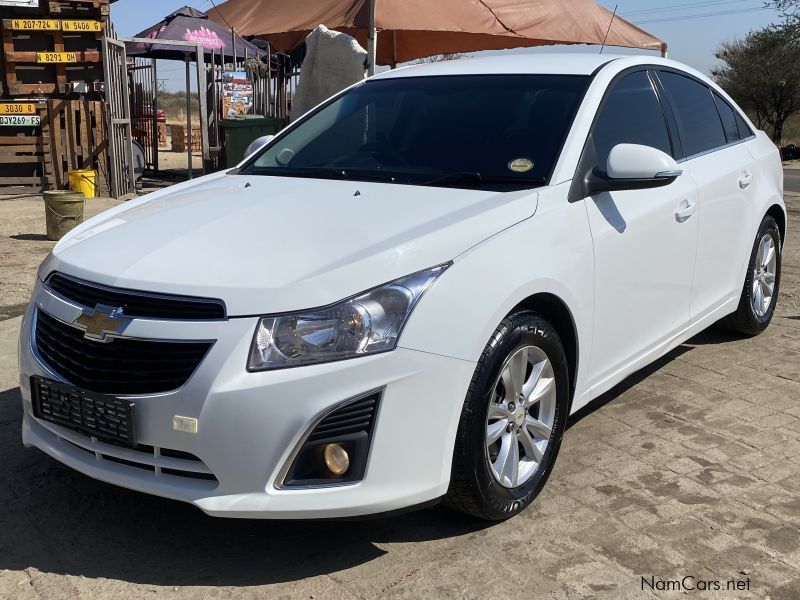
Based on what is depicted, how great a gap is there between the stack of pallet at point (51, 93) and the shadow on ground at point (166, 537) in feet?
34.1

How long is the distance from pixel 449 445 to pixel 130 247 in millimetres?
1294

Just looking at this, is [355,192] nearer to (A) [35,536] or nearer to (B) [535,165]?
(B) [535,165]

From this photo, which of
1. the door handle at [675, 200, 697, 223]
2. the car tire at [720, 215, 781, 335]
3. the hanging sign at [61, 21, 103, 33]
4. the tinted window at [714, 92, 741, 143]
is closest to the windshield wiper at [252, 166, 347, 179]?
the door handle at [675, 200, 697, 223]

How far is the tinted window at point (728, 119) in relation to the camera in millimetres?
4910

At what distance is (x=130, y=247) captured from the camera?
2955 mm

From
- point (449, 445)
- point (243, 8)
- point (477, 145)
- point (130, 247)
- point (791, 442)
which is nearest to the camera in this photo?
point (449, 445)

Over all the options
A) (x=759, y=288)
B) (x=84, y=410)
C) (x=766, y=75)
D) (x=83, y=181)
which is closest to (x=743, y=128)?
(x=759, y=288)

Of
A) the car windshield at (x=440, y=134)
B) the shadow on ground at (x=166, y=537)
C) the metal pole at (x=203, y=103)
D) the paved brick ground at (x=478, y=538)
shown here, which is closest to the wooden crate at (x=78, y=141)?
the metal pole at (x=203, y=103)

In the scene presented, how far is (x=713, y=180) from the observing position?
4.38 metres

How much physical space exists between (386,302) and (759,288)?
3.53 m

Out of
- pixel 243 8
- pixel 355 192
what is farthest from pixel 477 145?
pixel 243 8

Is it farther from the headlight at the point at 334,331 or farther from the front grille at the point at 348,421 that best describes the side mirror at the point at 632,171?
the front grille at the point at 348,421

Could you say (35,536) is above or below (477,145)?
below

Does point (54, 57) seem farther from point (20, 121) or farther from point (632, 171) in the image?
point (632, 171)
